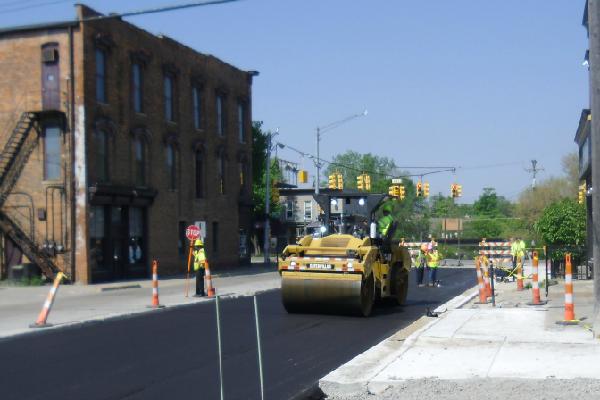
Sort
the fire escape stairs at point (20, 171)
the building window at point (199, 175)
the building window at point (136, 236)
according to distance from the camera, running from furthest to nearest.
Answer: the building window at point (199, 175)
the building window at point (136, 236)
the fire escape stairs at point (20, 171)

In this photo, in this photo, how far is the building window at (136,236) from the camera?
36719mm

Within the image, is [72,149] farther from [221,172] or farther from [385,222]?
[385,222]

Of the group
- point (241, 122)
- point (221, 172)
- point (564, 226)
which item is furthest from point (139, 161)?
point (564, 226)

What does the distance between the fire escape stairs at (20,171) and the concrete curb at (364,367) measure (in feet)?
70.5

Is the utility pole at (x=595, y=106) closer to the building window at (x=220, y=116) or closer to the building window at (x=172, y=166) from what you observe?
the building window at (x=172, y=166)

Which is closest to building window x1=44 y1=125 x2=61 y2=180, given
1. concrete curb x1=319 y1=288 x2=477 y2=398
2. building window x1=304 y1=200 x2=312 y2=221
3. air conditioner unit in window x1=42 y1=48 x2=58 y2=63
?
air conditioner unit in window x1=42 y1=48 x2=58 y2=63

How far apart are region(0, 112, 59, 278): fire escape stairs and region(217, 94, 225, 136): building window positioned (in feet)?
46.8

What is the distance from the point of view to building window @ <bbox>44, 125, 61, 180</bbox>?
32.8 meters

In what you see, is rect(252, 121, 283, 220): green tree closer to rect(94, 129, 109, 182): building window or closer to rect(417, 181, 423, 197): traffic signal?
rect(417, 181, 423, 197): traffic signal

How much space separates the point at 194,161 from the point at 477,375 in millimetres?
33997

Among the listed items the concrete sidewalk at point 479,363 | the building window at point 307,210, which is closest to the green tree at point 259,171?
the building window at point 307,210

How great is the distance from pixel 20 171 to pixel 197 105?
1243 centimetres

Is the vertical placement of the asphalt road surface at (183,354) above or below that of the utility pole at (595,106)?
below

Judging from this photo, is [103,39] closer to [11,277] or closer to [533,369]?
[11,277]
